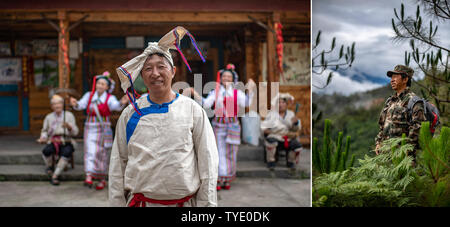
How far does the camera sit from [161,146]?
88.0 inches

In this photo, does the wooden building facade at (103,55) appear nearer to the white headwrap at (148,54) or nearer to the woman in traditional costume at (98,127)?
the woman in traditional costume at (98,127)

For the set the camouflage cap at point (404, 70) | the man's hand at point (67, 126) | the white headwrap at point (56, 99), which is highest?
the camouflage cap at point (404, 70)

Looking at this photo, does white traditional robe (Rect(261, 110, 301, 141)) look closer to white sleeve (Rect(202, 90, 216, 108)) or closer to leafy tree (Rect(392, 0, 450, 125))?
white sleeve (Rect(202, 90, 216, 108))

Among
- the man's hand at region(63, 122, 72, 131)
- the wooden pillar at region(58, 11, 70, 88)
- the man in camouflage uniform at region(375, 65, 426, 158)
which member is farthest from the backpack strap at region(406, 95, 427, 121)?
the wooden pillar at region(58, 11, 70, 88)

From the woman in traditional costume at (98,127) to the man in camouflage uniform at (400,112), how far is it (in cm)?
366

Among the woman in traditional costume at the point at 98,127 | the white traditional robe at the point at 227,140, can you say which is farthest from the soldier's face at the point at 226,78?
the woman in traditional costume at the point at 98,127

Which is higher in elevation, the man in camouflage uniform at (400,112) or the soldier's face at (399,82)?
the soldier's face at (399,82)

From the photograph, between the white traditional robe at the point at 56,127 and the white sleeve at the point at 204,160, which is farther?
the white traditional robe at the point at 56,127

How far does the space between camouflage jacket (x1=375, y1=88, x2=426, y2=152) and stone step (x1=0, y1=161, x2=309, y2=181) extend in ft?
10.2

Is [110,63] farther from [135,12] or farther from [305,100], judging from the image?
[305,100]

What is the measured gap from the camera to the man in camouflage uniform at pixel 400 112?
10.2 feet

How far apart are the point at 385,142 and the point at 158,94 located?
195 centimetres

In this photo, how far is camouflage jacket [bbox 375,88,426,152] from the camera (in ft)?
10.2
